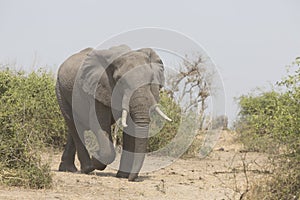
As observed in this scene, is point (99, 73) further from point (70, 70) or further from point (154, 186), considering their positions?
point (154, 186)

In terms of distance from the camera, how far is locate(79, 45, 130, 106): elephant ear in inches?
375

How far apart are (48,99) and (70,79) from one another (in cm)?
382

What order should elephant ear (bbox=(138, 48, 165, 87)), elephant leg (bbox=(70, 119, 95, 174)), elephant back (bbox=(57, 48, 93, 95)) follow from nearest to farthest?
elephant ear (bbox=(138, 48, 165, 87)), elephant leg (bbox=(70, 119, 95, 174)), elephant back (bbox=(57, 48, 93, 95))

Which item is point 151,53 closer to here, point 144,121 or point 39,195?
point 144,121

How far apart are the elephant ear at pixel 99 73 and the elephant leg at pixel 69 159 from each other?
1394mm

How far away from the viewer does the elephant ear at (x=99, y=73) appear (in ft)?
31.2

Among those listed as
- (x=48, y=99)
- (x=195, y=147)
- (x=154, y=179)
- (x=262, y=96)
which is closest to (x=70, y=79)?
(x=154, y=179)

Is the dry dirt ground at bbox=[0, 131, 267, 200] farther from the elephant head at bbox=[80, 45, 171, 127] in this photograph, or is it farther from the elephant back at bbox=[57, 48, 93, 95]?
the elephant back at bbox=[57, 48, 93, 95]

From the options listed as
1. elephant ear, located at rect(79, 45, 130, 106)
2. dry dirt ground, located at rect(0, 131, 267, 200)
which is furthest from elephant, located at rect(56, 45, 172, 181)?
dry dirt ground, located at rect(0, 131, 267, 200)

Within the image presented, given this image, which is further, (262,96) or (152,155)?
(262,96)

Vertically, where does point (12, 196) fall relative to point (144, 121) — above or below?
below

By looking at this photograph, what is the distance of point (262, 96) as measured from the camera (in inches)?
885

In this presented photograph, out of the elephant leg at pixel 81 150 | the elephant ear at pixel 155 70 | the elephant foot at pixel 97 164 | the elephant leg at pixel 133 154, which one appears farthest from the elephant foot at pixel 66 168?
the elephant ear at pixel 155 70

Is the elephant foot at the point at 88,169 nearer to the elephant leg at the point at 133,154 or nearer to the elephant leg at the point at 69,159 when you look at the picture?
the elephant leg at the point at 69,159
